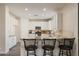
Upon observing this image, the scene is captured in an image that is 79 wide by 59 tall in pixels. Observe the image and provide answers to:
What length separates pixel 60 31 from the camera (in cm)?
567

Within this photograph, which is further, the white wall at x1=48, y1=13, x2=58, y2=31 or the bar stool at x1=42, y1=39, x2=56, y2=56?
the white wall at x1=48, y1=13, x2=58, y2=31

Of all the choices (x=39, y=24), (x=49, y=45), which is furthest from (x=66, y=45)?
(x=39, y=24)

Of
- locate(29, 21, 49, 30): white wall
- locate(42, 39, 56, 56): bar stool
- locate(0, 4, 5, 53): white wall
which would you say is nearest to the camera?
locate(42, 39, 56, 56): bar stool

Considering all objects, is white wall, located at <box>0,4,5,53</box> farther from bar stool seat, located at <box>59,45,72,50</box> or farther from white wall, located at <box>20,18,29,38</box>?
bar stool seat, located at <box>59,45,72,50</box>

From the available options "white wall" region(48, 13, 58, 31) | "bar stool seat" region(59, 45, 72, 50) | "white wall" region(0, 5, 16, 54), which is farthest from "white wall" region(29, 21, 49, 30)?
"bar stool seat" region(59, 45, 72, 50)

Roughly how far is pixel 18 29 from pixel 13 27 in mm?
656

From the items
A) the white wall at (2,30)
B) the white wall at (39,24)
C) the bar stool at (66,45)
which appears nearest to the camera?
the bar stool at (66,45)

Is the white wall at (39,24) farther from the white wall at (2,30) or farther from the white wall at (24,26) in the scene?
the white wall at (2,30)

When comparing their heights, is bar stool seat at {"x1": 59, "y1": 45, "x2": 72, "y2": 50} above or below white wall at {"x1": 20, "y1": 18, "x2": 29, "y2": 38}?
below

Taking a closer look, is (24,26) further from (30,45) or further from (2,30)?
(30,45)

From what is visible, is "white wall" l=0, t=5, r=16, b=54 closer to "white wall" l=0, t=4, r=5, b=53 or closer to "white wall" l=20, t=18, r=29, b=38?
"white wall" l=0, t=4, r=5, b=53

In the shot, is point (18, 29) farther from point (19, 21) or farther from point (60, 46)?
point (60, 46)

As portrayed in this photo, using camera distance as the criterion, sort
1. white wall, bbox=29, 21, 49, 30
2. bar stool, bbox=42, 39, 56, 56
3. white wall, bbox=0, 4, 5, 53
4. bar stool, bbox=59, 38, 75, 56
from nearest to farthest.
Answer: bar stool, bbox=59, 38, 75, 56 < bar stool, bbox=42, 39, 56, 56 < white wall, bbox=29, 21, 49, 30 < white wall, bbox=0, 4, 5, 53

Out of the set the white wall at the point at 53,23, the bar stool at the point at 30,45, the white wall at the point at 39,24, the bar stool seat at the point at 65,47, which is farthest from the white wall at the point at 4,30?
the bar stool seat at the point at 65,47
